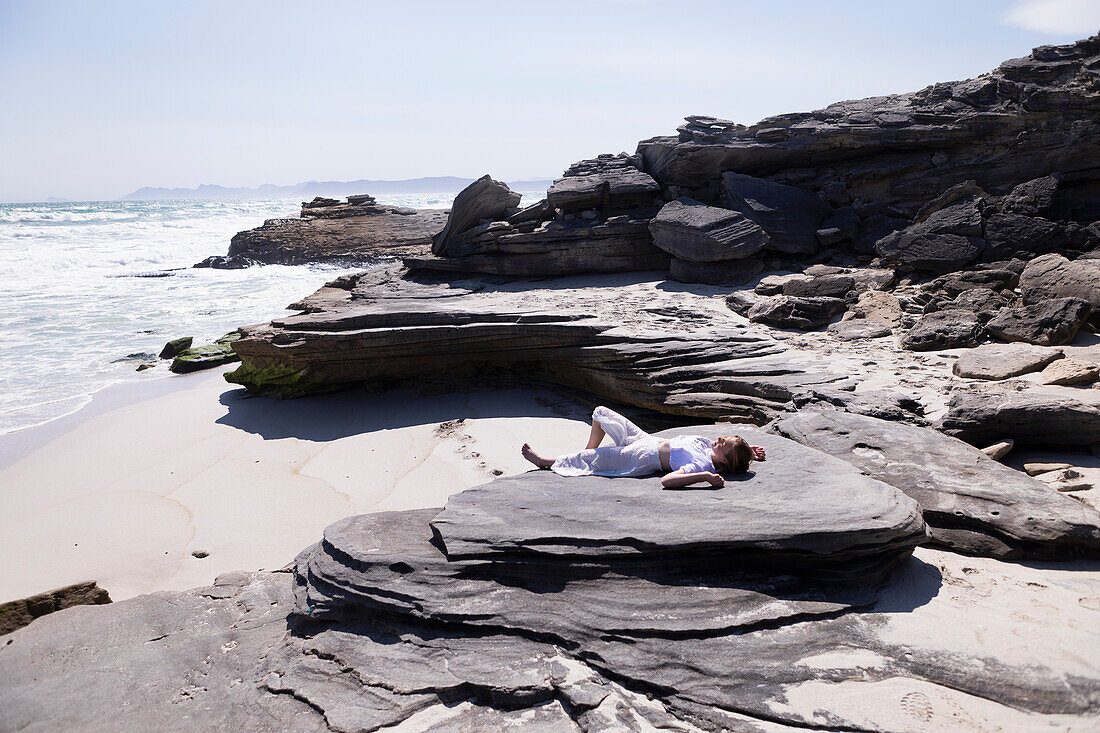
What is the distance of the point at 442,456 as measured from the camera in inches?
274

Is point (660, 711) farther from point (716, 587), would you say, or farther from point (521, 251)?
point (521, 251)

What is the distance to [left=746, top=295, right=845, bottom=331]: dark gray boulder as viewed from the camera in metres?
7.93

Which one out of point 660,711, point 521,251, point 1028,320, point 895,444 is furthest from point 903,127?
point 660,711

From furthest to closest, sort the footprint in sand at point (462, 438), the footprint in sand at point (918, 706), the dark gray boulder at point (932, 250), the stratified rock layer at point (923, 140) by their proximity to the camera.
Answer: the stratified rock layer at point (923, 140)
the dark gray boulder at point (932, 250)
the footprint in sand at point (462, 438)
the footprint in sand at point (918, 706)

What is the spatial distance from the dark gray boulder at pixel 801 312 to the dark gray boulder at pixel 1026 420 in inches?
121

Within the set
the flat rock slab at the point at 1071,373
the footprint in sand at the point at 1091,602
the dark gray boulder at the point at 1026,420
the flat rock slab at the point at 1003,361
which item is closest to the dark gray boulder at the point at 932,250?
the flat rock slab at the point at 1003,361

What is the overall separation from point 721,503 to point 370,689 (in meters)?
2.08

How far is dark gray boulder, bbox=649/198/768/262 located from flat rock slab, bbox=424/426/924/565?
6.20 m

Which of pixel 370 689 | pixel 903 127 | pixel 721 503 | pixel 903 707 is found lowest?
pixel 370 689

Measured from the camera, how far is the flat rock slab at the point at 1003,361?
580 cm

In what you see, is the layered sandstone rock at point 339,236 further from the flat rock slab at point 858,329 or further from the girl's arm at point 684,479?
the girl's arm at point 684,479

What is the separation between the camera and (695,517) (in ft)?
11.4

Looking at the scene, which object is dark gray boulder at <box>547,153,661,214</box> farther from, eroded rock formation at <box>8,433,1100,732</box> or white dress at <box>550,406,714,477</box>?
eroded rock formation at <box>8,433,1100,732</box>

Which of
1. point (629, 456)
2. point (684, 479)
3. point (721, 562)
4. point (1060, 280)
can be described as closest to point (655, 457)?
point (629, 456)
